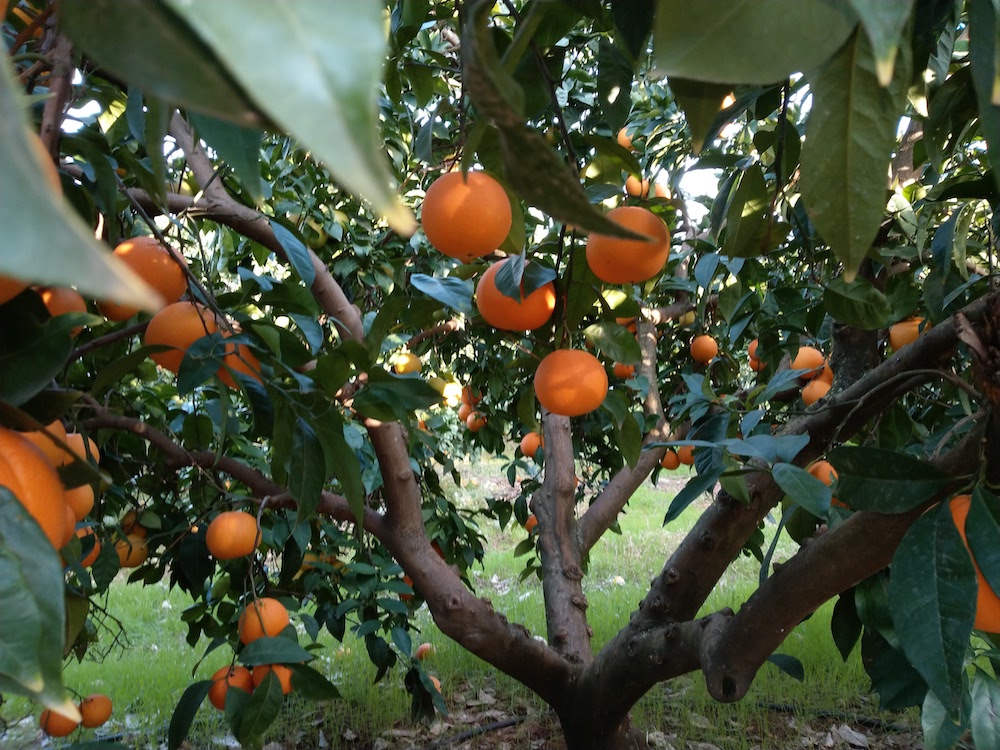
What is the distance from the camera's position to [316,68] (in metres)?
0.13

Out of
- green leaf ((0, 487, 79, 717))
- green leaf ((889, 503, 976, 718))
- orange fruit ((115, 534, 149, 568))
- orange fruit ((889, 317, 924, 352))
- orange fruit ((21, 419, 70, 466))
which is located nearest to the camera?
green leaf ((0, 487, 79, 717))

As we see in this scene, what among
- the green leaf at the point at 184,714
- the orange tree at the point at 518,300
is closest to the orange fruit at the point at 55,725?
the orange tree at the point at 518,300

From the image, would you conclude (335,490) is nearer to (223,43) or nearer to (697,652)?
(697,652)

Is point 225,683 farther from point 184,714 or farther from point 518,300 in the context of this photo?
point 518,300

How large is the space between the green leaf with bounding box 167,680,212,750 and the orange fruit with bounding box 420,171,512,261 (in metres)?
0.92

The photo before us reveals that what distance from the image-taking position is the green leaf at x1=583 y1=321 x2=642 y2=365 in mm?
716

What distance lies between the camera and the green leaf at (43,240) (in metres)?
0.11

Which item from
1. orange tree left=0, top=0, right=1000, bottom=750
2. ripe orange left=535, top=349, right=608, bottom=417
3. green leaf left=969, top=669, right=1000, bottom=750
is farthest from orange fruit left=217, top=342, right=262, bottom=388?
green leaf left=969, top=669, right=1000, bottom=750

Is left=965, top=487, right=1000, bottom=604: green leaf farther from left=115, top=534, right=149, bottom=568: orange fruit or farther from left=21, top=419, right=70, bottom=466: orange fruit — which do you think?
left=115, top=534, right=149, bottom=568: orange fruit

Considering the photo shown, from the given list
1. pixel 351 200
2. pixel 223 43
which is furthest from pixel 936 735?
pixel 351 200

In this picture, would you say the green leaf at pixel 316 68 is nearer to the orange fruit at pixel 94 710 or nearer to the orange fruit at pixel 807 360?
the orange fruit at pixel 807 360

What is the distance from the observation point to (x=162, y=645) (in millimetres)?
3166

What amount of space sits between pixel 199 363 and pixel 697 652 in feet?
2.91

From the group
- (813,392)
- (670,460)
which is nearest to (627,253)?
(813,392)
